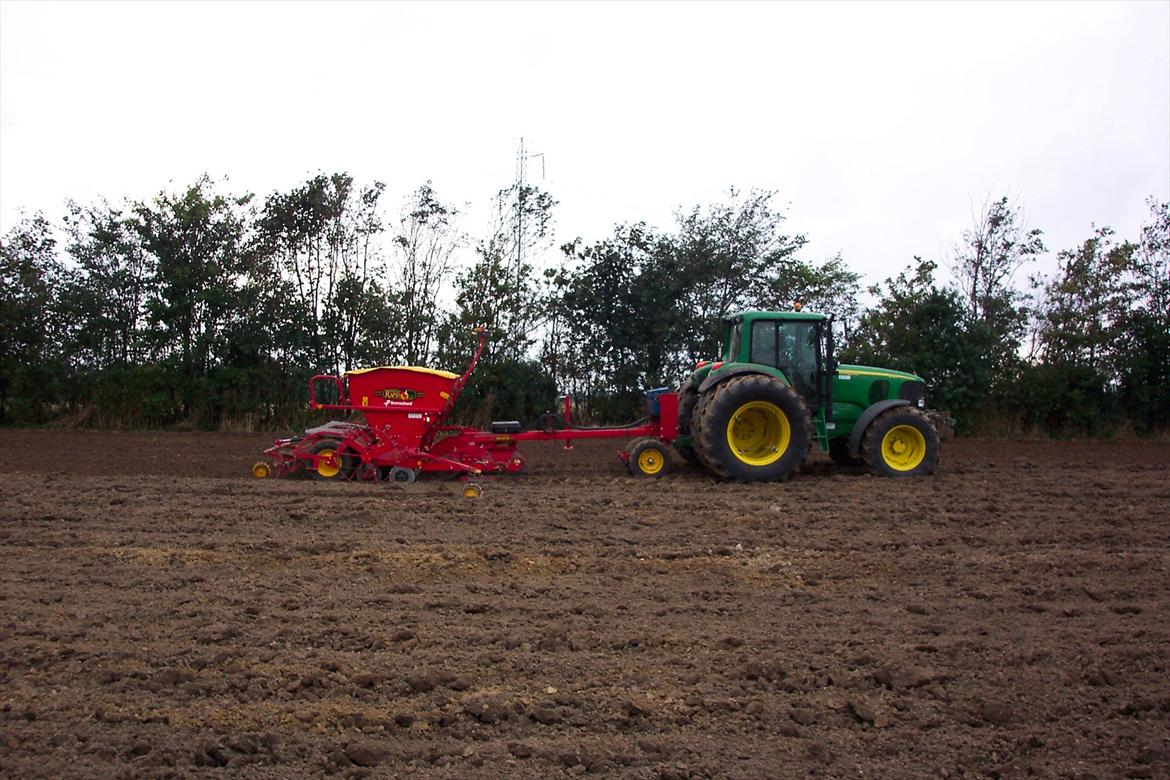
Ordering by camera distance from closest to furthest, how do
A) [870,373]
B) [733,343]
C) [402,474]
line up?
[402,474] < [733,343] < [870,373]

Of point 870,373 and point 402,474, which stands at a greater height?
point 870,373

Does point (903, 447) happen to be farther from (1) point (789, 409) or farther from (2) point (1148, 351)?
(2) point (1148, 351)

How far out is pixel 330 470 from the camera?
31.3 ft

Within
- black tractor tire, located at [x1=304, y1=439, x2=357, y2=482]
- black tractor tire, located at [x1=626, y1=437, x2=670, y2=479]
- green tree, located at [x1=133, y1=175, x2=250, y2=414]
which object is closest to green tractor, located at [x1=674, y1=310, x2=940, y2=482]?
black tractor tire, located at [x1=626, y1=437, x2=670, y2=479]

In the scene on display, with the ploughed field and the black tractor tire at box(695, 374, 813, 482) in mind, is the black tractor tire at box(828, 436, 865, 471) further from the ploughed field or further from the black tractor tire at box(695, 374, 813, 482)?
the ploughed field

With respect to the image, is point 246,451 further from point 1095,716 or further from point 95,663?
point 1095,716

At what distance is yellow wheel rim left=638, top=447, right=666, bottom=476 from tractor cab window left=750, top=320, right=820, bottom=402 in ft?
4.50

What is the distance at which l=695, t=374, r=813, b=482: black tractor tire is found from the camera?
953 centimetres

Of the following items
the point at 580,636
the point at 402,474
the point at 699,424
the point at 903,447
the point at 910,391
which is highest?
the point at 910,391

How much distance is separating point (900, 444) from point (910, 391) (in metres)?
0.75

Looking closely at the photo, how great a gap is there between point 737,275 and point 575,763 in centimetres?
1547

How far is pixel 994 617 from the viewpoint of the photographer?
4.88 metres

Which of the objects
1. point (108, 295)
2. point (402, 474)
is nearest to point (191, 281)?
point (108, 295)

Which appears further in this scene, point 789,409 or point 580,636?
point 789,409
